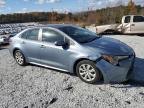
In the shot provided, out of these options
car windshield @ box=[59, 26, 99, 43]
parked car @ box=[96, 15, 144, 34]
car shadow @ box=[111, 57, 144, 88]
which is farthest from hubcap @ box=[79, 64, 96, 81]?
parked car @ box=[96, 15, 144, 34]

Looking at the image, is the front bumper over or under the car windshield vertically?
under

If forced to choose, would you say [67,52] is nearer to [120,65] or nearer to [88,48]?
[88,48]

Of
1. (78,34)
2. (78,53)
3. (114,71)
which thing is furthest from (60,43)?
(114,71)

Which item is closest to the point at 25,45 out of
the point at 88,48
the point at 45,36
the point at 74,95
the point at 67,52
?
the point at 45,36

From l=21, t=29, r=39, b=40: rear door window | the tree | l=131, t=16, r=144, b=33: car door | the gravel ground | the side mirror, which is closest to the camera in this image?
the gravel ground

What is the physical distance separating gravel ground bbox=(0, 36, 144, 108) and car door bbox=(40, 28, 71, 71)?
0.40 metres

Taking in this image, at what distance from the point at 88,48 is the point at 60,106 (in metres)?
1.78

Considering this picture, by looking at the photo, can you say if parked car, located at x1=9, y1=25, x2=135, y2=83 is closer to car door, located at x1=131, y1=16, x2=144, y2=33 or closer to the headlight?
the headlight

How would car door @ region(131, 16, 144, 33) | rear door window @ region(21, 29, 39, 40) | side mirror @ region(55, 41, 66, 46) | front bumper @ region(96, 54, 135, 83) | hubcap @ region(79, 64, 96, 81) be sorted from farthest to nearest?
car door @ region(131, 16, 144, 33) → rear door window @ region(21, 29, 39, 40) → side mirror @ region(55, 41, 66, 46) → hubcap @ region(79, 64, 96, 81) → front bumper @ region(96, 54, 135, 83)

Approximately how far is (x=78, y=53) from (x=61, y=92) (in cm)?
113

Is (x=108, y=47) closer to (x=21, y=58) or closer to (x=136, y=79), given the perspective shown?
(x=136, y=79)

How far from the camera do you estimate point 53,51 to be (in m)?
6.40

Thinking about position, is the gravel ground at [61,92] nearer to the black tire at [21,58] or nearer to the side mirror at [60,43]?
the black tire at [21,58]

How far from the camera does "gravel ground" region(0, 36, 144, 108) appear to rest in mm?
4727
